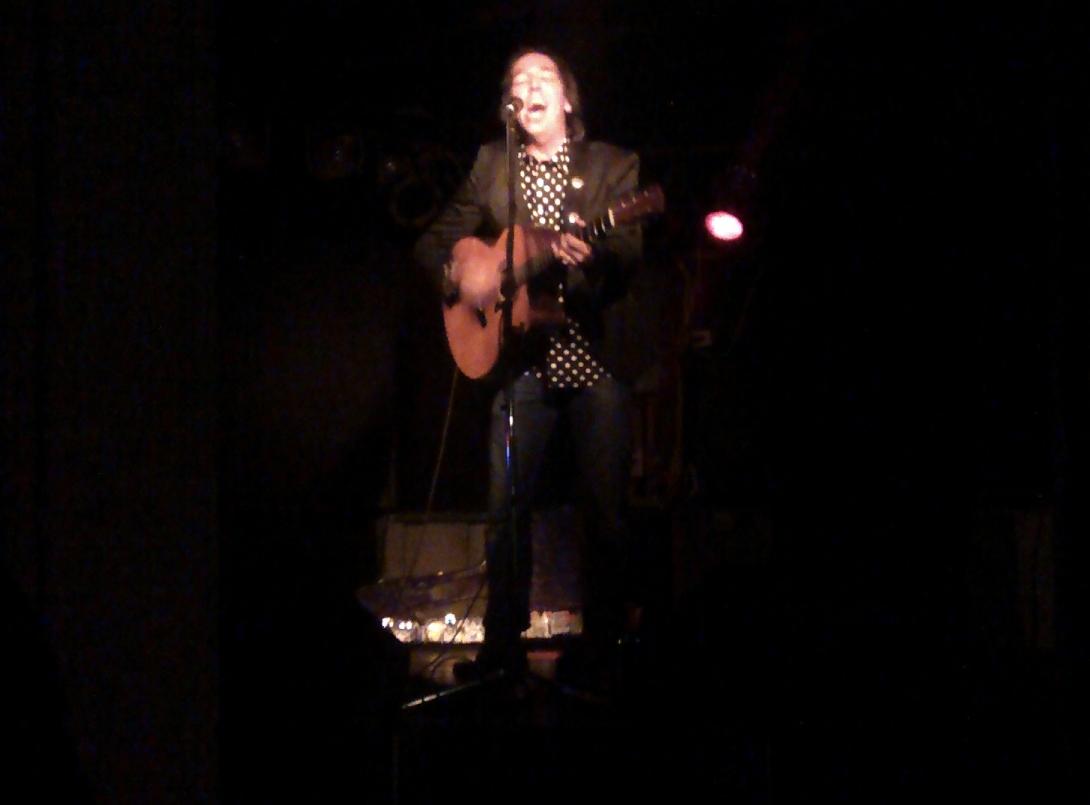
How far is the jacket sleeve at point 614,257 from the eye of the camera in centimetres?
331

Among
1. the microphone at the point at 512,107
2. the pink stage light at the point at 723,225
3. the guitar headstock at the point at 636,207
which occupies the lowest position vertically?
the guitar headstock at the point at 636,207

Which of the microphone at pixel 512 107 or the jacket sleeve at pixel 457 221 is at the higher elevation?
the microphone at pixel 512 107

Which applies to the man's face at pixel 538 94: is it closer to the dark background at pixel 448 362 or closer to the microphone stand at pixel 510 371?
the microphone stand at pixel 510 371

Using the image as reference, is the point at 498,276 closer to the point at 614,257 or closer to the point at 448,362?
the point at 614,257

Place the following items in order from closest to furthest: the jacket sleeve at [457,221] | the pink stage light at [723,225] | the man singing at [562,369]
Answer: the man singing at [562,369] < the jacket sleeve at [457,221] < the pink stage light at [723,225]

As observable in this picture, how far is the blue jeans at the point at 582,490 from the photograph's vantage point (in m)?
3.43

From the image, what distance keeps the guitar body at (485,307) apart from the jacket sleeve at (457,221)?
0.15 ft

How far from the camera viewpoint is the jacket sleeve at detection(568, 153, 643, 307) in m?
3.31

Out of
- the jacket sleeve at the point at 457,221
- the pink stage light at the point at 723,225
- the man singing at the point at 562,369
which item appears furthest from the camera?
the pink stage light at the point at 723,225

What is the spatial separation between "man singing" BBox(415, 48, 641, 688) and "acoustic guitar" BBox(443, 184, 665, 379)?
4 centimetres

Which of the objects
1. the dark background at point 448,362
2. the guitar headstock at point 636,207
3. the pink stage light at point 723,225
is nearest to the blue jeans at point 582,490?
the dark background at point 448,362

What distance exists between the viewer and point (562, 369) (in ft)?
11.3

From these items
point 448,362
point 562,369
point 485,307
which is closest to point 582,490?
point 562,369

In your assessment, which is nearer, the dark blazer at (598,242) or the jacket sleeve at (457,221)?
the dark blazer at (598,242)
